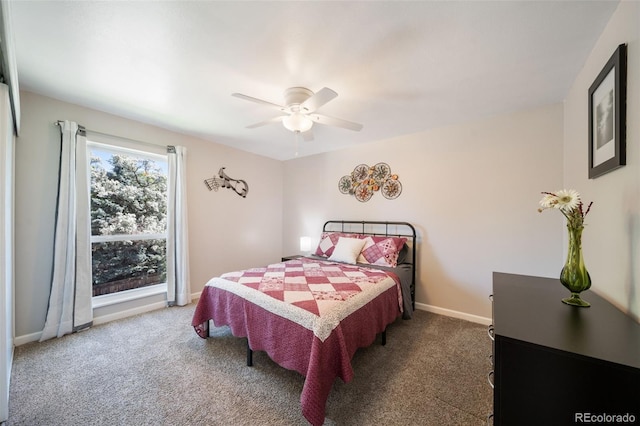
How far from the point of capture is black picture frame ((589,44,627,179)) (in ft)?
3.94

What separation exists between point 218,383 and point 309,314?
934mm

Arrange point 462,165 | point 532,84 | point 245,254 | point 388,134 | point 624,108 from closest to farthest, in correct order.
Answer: point 624,108 → point 532,84 → point 462,165 → point 388,134 → point 245,254

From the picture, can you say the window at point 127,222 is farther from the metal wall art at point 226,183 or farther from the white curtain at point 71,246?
the metal wall art at point 226,183

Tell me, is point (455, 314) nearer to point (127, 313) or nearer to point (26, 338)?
point (127, 313)

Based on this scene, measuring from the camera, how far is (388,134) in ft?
10.9

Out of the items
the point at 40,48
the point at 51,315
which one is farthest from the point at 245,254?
the point at 40,48

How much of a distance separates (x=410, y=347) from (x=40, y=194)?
3967 millimetres

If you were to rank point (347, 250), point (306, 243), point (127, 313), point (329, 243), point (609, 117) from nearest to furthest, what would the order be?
point (609, 117) → point (127, 313) → point (347, 250) → point (329, 243) → point (306, 243)

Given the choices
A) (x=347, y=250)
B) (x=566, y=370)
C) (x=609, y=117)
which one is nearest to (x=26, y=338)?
(x=347, y=250)

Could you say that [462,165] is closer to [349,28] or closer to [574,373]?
[349,28]

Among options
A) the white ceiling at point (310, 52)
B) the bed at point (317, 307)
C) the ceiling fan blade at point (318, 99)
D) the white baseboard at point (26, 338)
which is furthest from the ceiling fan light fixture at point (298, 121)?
the white baseboard at point (26, 338)

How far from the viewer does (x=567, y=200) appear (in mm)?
1247

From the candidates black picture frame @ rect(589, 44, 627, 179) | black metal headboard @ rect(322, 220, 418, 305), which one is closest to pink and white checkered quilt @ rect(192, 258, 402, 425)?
black metal headboard @ rect(322, 220, 418, 305)

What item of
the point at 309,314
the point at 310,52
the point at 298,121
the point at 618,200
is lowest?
the point at 309,314
